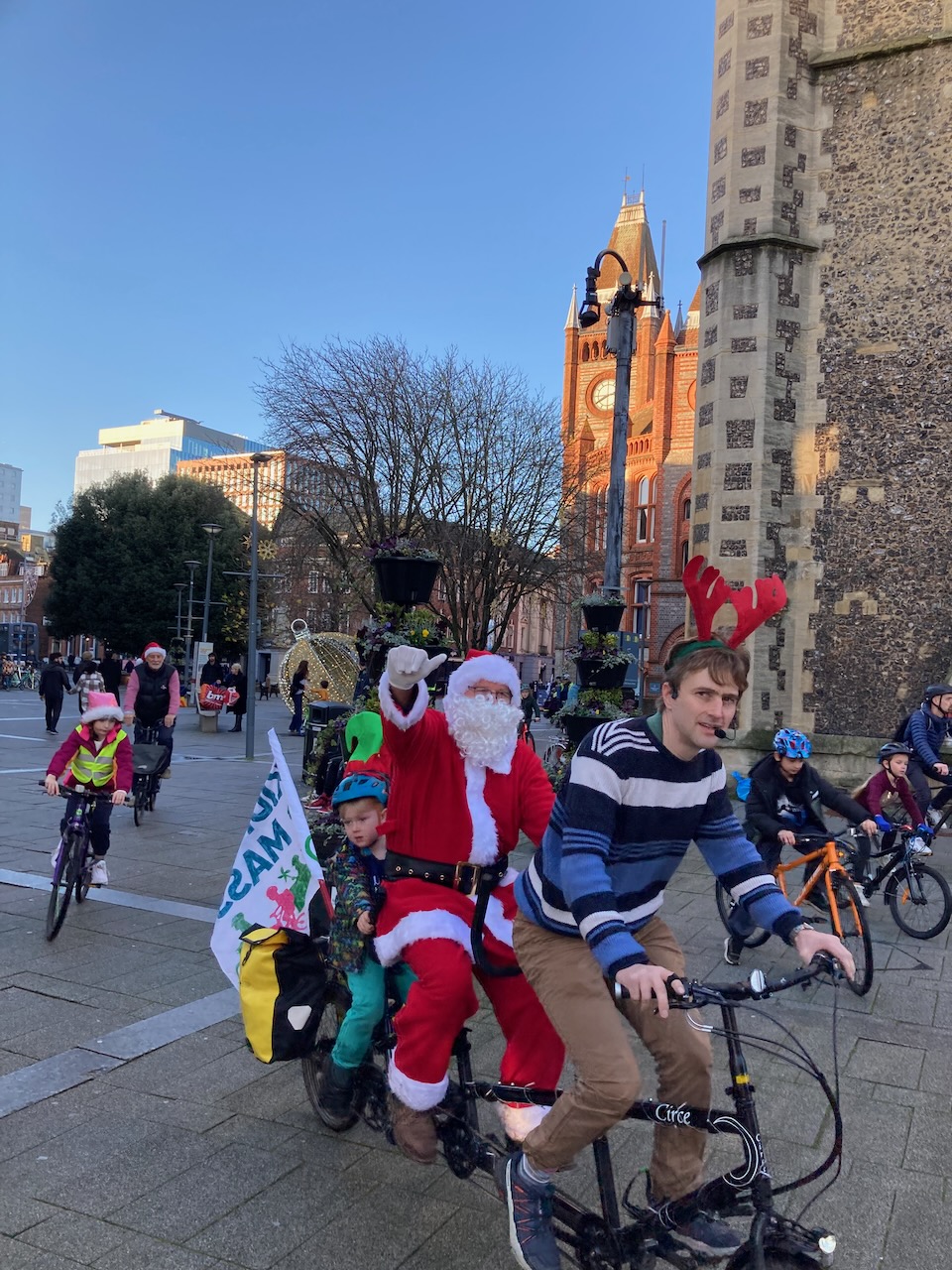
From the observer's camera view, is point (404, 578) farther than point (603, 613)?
No

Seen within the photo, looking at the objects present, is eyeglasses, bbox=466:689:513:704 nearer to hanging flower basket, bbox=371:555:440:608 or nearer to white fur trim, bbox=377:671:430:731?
white fur trim, bbox=377:671:430:731

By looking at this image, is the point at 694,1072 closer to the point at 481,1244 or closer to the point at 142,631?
the point at 481,1244

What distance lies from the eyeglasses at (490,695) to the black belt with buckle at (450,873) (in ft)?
1.84

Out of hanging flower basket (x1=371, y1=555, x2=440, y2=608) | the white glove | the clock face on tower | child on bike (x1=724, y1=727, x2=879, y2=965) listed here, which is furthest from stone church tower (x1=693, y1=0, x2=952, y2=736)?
the clock face on tower

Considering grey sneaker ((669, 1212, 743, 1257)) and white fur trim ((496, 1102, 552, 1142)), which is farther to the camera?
white fur trim ((496, 1102, 552, 1142))

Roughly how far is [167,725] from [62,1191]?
26.5 ft

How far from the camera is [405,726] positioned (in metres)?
3.50

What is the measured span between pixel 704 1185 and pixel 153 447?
14919 centimetres

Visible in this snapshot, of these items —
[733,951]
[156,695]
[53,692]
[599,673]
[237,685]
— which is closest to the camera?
[733,951]

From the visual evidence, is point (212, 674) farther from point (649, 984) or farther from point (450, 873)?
point (649, 984)

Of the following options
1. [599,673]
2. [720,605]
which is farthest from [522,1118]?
[599,673]

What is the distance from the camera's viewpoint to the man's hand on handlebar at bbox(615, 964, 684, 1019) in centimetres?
241

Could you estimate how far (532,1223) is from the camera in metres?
2.80

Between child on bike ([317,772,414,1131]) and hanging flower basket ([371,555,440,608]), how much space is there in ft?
9.88
